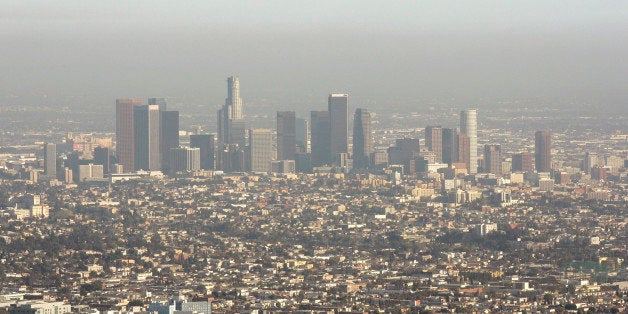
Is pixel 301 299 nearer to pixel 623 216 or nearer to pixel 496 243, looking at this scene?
pixel 496 243

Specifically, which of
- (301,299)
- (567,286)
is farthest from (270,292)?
(567,286)

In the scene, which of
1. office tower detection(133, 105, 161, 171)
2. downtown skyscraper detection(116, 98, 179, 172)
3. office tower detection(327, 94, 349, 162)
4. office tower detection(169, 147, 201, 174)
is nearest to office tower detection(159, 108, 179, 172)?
downtown skyscraper detection(116, 98, 179, 172)

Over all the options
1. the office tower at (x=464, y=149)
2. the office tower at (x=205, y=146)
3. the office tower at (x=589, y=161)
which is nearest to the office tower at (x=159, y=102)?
the office tower at (x=205, y=146)

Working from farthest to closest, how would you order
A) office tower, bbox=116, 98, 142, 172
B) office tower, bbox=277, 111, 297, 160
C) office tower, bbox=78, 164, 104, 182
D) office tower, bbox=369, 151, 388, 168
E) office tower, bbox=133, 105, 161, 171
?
office tower, bbox=277, 111, 297, 160 < office tower, bbox=369, 151, 388, 168 < office tower, bbox=133, 105, 161, 171 < office tower, bbox=116, 98, 142, 172 < office tower, bbox=78, 164, 104, 182

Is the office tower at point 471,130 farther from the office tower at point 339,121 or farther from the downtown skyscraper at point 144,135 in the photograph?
the downtown skyscraper at point 144,135

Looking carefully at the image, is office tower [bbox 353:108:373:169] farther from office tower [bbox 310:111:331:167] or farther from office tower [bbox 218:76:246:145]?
office tower [bbox 218:76:246:145]

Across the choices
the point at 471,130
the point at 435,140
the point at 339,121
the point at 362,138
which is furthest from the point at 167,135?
the point at 471,130

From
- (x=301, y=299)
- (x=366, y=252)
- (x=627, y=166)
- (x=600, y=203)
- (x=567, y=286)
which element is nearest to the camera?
(x=301, y=299)

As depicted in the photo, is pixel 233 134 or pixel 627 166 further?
pixel 233 134
